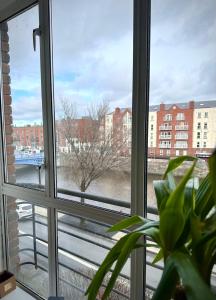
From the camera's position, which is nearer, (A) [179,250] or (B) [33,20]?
(A) [179,250]

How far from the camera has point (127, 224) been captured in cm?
81

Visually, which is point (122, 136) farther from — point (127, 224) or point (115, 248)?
point (115, 248)

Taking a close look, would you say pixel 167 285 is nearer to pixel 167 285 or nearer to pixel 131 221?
pixel 167 285

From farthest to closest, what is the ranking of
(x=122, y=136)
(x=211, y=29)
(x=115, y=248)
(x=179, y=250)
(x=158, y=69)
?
(x=122, y=136), (x=158, y=69), (x=211, y=29), (x=115, y=248), (x=179, y=250)

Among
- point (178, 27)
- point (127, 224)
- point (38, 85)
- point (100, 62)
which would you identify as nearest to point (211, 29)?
point (178, 27)

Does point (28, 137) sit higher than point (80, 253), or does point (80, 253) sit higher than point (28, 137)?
point (28, 137)

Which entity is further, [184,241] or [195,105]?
[195,105]

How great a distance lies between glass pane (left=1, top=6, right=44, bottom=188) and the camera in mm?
1731

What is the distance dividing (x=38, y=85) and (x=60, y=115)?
311 mm

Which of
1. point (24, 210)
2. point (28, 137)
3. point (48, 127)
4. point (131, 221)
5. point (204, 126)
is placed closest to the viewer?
point (131, 221)

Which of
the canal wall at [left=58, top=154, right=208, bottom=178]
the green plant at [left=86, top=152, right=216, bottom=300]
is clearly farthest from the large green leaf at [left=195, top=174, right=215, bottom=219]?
the canal wall at [left=58, top=154, right=208, bottom=178]

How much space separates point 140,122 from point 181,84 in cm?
26

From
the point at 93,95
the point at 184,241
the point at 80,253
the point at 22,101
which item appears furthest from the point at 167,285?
the point at 22,101

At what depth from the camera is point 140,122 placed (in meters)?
1.18
